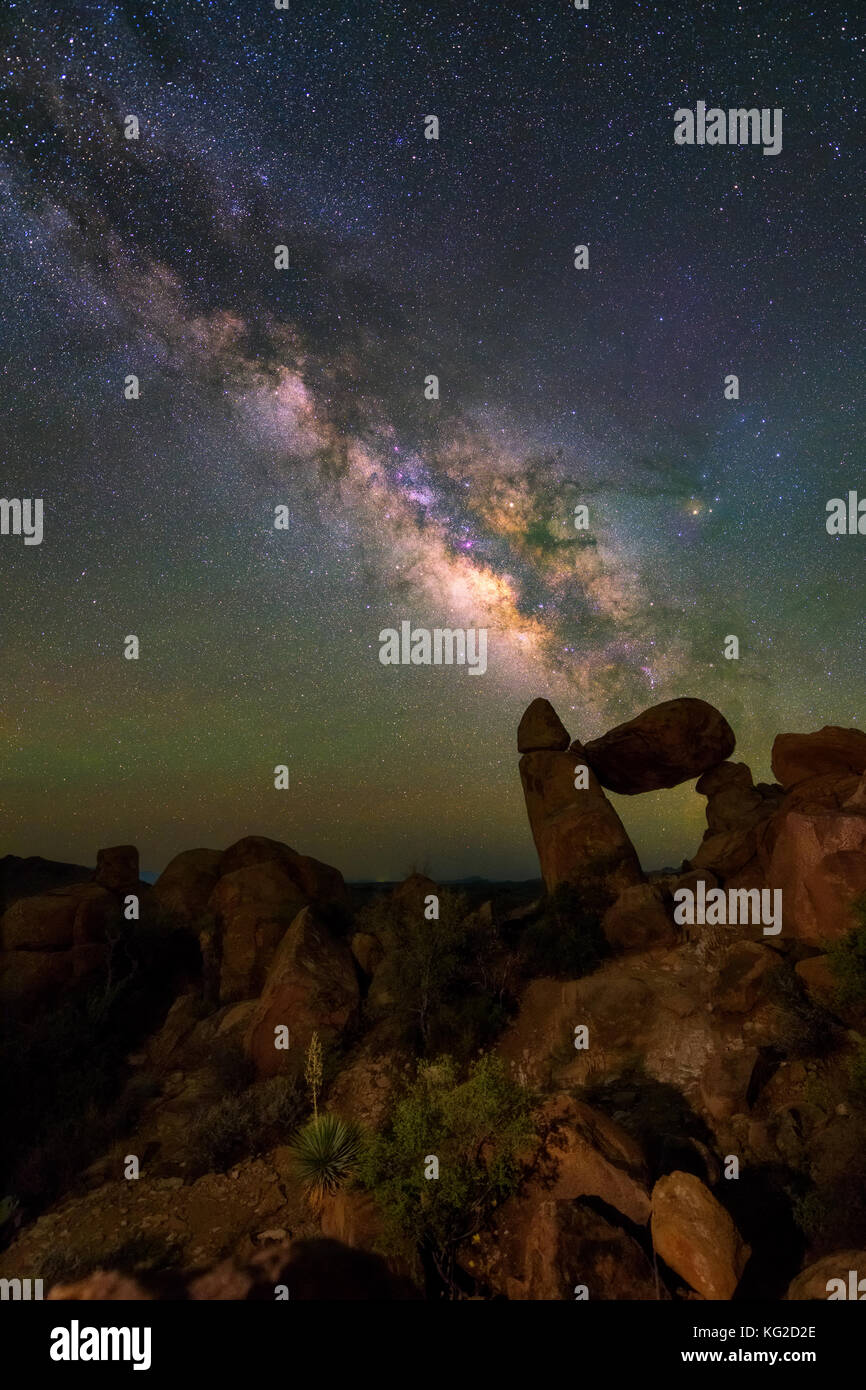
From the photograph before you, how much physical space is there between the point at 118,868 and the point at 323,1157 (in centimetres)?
1675

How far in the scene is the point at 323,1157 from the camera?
952 centimetres

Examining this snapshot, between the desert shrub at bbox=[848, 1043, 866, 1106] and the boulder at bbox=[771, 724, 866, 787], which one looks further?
the boulder at bbox=[771, 724, 866, 787]

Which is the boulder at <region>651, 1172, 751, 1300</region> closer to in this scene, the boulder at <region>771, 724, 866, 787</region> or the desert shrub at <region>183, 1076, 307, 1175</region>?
the desert shrub at <region>183, 1076, 307, 1175</region>

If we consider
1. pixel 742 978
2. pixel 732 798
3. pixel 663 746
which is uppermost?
pixel 663 746

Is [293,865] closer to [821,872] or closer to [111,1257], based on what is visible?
[111,1257]

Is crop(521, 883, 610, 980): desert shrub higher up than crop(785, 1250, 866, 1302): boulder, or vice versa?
crop(521, 883, 610, 980): desert shrub

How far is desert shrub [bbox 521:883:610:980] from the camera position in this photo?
1603cm

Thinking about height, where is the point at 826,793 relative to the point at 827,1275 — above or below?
above

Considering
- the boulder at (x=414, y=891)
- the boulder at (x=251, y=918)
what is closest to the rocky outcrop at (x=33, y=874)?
the boulder at (x=251, y=918)

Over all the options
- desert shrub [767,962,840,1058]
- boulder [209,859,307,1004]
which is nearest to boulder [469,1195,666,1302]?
desert shrub [767,962,840,1058]

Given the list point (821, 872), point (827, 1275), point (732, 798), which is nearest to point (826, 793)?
point (821, 872)

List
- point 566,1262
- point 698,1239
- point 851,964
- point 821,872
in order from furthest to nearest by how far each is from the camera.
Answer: point 821,872, point 851,964, point 698,1239, point 566,1262

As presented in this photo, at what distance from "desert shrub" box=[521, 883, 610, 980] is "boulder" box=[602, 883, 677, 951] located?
1.35 ft
